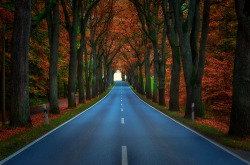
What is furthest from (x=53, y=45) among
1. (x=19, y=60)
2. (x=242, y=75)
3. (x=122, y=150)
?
(x=242, y=75)

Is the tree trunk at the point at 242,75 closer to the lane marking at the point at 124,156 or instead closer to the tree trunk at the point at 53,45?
the lane marking at the point at 124,156

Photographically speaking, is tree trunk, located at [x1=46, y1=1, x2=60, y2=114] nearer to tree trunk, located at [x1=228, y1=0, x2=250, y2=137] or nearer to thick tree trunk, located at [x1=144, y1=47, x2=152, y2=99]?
tree trunk, located at [x1=228, y1=0, x2=250, y2=137]

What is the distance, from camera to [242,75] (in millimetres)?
6715

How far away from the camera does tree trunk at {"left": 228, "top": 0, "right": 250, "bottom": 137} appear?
6.55 metres

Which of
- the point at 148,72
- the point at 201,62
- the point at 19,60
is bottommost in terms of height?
the point at 19,60

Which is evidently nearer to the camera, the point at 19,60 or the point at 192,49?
the point at 19,60

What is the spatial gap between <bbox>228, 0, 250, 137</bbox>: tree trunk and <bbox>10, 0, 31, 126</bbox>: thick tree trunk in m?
8.99

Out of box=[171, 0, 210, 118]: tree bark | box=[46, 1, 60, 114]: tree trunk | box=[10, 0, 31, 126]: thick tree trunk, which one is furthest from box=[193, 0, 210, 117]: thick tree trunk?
box=[46, 1, 60, 114]: tree trunk

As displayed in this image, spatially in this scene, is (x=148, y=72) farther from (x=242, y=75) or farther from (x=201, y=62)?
(x=242, y=75)

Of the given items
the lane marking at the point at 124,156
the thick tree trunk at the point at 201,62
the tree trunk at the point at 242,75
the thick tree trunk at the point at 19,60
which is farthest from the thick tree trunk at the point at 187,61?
the thick tree trunk at the point at 19,60

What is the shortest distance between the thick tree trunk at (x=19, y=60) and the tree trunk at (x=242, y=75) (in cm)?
899

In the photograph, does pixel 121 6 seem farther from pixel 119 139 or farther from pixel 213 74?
pixel 119 139

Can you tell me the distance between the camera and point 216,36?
15820mm

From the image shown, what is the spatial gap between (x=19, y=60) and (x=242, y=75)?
31.0ft
